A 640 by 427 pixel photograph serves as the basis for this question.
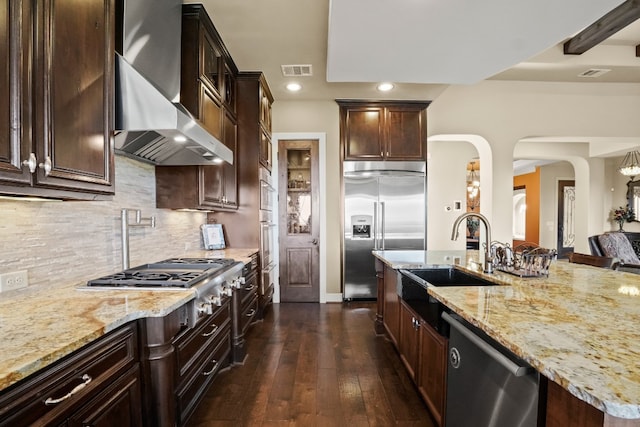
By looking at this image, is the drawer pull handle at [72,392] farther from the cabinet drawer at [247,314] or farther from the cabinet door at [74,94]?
the cabinet drawer at [247,314]

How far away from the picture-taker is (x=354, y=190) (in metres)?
4.30

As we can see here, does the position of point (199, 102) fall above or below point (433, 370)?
above

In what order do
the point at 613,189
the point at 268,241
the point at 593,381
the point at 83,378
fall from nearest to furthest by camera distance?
1. the point at 593,381
2. the point at 83,378
3. the point at 268,241
4. the point at 613,189

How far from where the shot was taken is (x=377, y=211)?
4.28 metres

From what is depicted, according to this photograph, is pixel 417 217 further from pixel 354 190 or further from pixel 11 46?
pixel 11 46

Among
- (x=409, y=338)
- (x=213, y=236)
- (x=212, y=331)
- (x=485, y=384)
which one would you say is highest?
(x=213, y=236)

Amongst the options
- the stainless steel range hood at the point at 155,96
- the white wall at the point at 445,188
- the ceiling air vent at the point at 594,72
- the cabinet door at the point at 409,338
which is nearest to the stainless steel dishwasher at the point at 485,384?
the cabinet door at the point at 409,338

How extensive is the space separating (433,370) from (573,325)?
88 cm

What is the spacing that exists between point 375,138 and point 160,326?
3.66 metres

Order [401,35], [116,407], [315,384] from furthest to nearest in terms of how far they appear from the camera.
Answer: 1. [401,35]
2. [315,384]
3. [116,407]

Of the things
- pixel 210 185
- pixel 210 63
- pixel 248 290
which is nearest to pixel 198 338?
pixel 248 290

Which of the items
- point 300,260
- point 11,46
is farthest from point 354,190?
point 11,46

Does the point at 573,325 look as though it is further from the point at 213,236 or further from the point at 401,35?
the point at 213,236

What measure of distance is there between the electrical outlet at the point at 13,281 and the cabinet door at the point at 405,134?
383 cm
